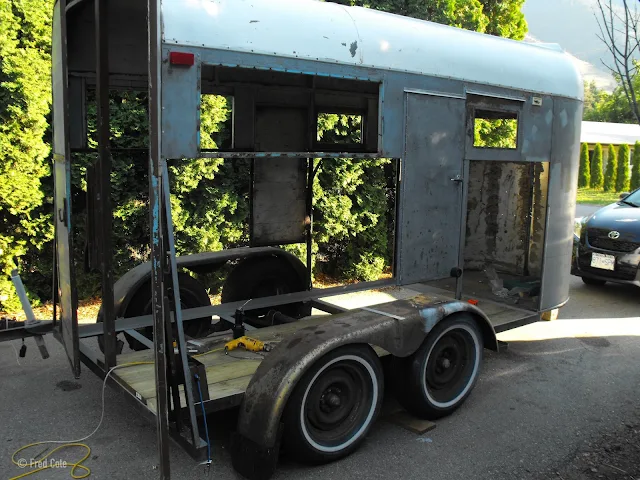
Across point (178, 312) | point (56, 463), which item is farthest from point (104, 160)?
point (56, 463)

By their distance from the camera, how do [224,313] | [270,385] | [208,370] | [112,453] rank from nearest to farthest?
[270,385]
[112,453]
[208,370]
[224,313]

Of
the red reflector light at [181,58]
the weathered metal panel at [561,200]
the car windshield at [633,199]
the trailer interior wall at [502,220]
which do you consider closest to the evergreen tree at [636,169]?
the car windshield at [633,199]

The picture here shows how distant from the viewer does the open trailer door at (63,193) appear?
4.16m

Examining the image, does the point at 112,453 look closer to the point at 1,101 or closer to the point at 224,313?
the point at 224,313

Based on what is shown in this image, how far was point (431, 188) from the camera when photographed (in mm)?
Result: 4996

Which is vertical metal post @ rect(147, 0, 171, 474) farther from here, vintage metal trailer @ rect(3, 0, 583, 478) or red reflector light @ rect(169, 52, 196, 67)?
red reflector light @ rect(169, 52, 196, 67)

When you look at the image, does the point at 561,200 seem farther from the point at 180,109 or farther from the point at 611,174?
the point at 611,174

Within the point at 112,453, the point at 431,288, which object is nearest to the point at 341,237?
the point at 431,288

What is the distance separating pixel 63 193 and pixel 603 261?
718 cm

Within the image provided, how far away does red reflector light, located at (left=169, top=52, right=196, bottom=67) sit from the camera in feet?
11.5

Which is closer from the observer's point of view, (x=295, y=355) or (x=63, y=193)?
(x=295, y=355)

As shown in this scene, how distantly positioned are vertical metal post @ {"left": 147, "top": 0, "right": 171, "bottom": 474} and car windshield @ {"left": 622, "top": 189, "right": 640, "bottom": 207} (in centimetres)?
828

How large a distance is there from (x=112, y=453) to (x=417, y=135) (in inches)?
130

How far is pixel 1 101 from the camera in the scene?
21.9 feet
